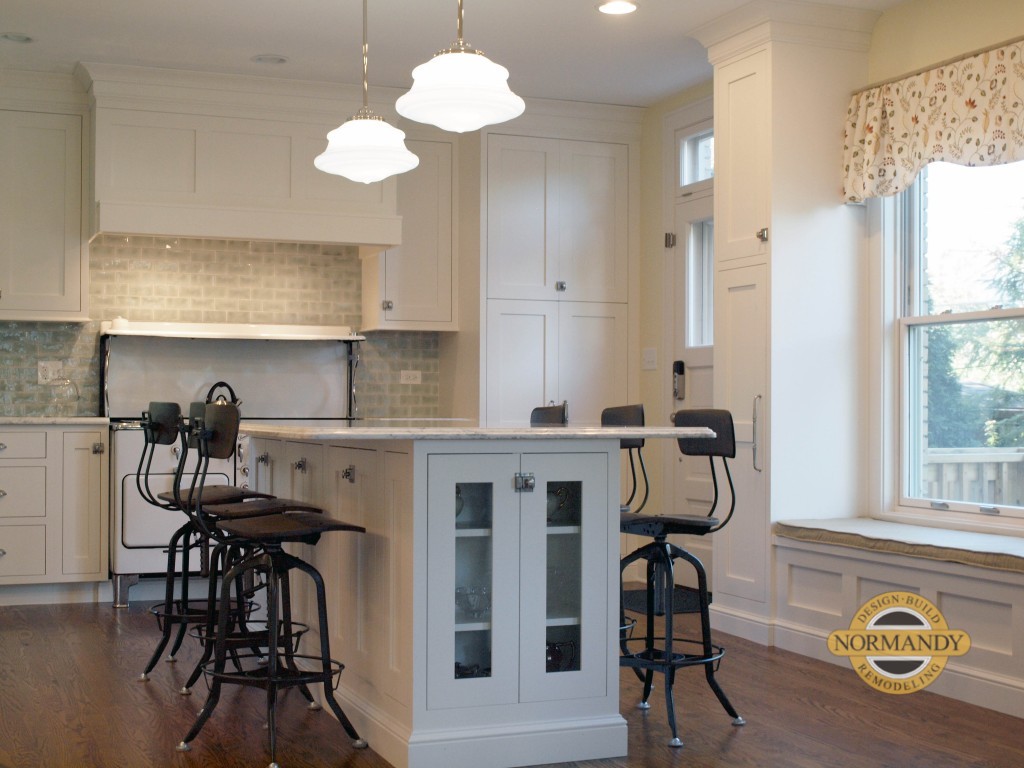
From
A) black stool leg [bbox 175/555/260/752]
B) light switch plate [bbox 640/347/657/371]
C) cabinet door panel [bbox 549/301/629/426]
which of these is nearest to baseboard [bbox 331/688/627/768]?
black stool leg [bbox 175/555/260/752]

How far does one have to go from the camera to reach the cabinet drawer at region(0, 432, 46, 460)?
567 cm

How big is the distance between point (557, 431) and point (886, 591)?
189cm

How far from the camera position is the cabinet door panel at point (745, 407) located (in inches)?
195

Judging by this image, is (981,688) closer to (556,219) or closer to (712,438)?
(712,438)

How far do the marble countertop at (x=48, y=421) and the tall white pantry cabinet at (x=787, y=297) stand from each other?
316cm

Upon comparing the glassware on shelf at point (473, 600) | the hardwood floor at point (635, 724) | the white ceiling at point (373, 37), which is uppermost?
the white ceiling at point (373, 37)

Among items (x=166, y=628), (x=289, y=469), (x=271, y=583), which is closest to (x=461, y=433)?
(x=271, y=583)

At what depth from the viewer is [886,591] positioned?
4.33m

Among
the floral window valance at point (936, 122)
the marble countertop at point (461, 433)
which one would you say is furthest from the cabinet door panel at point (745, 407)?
the marble countertop at point (461, 433)

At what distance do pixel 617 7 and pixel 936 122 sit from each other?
1407mm

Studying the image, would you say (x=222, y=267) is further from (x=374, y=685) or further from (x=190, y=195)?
(x=374, y=685)

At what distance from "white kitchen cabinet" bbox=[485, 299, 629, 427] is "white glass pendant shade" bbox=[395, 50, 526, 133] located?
301cm

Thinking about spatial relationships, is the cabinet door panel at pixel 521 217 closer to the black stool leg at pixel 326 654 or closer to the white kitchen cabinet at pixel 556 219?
the white kitchen cabinet at pixel 556 219

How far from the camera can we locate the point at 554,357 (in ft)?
21.5
